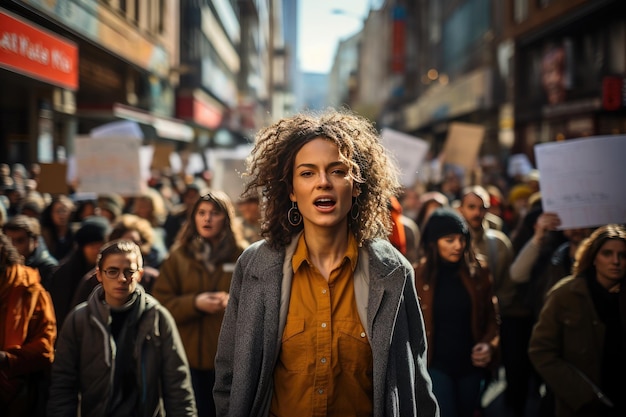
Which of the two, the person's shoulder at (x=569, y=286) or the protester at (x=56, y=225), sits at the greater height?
the protester at (x=56, y=225)

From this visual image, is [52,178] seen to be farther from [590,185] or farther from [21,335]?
[590,185]

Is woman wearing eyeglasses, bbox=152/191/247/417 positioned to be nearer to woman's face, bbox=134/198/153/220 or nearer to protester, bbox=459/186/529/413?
protester, bbox=459/186/529/413

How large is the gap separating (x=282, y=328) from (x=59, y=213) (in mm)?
5196

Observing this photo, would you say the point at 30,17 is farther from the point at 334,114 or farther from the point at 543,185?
the point at 334,114

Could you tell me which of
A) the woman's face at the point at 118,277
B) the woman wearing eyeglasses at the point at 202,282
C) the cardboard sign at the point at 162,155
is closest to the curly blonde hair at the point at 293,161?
the woman's face at the point at 118,277

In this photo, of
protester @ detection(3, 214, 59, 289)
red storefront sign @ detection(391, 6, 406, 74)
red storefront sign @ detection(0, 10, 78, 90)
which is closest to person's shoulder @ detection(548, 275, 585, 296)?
protester @ detection(3, 214, 59, 289)

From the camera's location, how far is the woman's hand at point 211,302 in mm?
5016

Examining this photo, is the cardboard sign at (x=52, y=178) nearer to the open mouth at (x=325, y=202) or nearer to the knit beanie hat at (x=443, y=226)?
the knit beanie hat at (x=443, y=226)

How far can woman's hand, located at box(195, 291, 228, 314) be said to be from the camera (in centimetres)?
502

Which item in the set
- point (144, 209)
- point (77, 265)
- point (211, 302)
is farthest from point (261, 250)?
point (144, 209)

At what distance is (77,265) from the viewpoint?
5.71 metres

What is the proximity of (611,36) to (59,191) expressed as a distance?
15236mm

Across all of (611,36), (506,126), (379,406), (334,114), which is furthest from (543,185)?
(506,126)

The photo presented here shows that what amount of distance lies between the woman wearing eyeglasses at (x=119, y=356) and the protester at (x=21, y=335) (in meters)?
0.54
